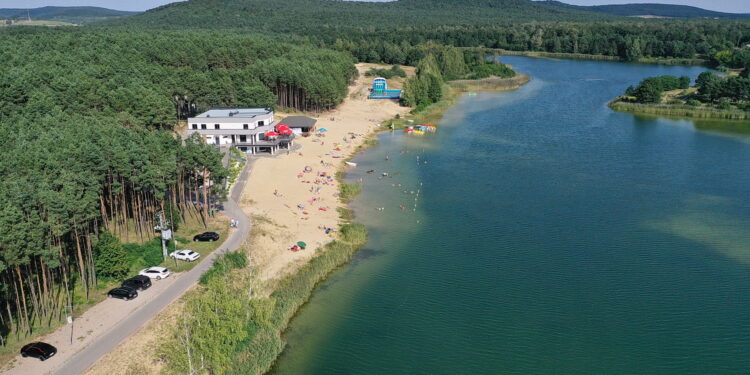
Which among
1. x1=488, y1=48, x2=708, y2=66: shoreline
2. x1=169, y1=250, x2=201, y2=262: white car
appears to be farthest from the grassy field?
x1=488, y1=48, x2=708, y2=66: shoreline

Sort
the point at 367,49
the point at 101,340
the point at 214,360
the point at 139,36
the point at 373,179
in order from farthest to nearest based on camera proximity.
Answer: the point at 367,49 → the point at 139,36 → the point at 373,179 → the point at 101,340 → the point at 214,360

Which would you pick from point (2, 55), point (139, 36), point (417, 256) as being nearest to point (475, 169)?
point (417, 256)

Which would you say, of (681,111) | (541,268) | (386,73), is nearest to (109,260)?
(541,268)

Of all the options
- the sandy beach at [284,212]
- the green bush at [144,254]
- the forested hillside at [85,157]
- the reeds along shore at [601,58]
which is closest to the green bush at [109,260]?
the forested hillside at [85,157]

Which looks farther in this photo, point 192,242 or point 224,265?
point 192,242

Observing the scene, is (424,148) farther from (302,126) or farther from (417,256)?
(417,256)

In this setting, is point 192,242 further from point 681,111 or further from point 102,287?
point 681,111
